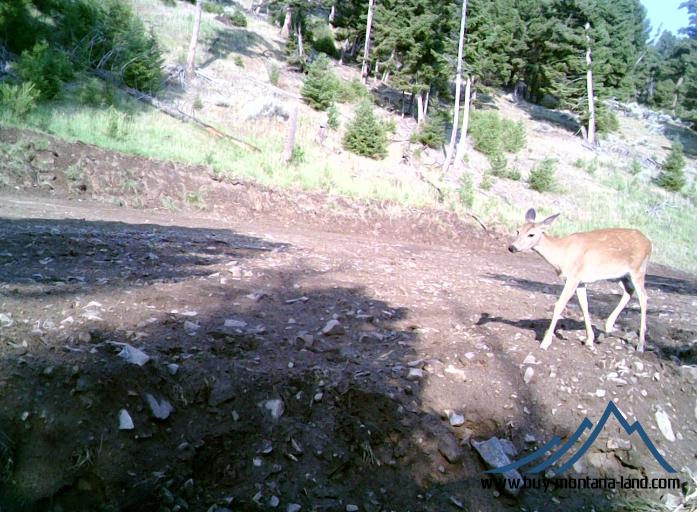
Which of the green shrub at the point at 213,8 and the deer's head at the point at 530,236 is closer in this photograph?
the deer's head at the point at 530,236

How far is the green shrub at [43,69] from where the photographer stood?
18.3 meters

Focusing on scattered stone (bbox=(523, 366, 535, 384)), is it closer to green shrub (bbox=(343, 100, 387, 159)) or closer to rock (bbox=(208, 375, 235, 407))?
rock (bbox=(208, 375, 235, 407))

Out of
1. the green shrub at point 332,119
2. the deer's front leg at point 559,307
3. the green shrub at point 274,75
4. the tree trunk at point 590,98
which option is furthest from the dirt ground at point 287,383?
the tree trunk at point 590,98

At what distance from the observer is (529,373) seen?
183 inches

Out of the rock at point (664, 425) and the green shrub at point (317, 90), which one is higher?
the green shrub at point (317, 90)

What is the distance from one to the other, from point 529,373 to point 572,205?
25.6 meters

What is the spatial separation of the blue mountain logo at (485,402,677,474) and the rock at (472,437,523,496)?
4cm

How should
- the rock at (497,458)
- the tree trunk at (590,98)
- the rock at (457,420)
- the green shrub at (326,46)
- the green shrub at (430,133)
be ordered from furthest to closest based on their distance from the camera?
the green shrub at (326,46), the tree trunk at (590,98), the green shrub at (430,133), the rock at (457,420), the rock at (497,458)

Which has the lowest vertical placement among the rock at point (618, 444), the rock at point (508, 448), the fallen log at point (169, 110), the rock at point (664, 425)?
the rock at point (508, 448)

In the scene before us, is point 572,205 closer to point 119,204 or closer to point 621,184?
point 621,184

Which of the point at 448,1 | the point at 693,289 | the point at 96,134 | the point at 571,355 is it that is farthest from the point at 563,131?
the point at 571,355

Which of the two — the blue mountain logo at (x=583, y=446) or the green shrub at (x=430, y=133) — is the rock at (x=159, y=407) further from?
the green shrub at (x=430, y=133)

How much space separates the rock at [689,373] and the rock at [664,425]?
73 centimetres

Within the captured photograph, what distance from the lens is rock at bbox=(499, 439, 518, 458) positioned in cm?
365
